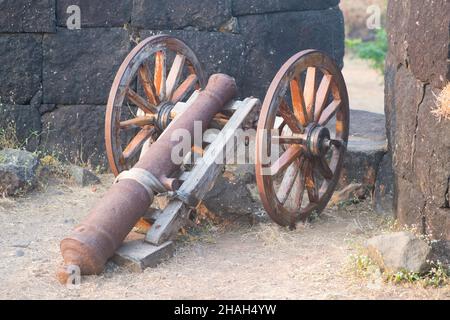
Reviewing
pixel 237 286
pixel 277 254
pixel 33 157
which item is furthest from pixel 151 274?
pixel 33 157

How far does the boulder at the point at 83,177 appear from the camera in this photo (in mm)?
7242

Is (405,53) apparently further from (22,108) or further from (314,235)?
(22,108)

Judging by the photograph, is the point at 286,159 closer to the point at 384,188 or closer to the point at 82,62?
the point at 384,188

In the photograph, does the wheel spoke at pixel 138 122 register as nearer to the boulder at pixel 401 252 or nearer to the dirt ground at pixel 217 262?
the dirt ground at pixel 217 262

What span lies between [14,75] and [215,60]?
1.71 m

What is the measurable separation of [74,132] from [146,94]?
139cm

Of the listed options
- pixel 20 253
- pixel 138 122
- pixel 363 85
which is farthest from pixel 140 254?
pixel 363 85

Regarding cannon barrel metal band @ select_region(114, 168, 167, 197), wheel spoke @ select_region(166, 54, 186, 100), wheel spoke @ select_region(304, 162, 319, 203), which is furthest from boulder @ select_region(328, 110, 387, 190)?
cannon barrel metal band @ select_region(114, 168, 167, 197)

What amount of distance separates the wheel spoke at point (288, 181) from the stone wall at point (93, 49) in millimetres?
1762

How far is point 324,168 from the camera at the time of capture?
6.34m

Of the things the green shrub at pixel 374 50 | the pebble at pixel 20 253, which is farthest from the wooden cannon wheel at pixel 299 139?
the green shrub at pixel 374 50

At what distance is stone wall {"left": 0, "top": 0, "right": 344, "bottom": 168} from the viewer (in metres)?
7.45

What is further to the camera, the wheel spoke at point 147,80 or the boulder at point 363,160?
the boulder at point 363,160

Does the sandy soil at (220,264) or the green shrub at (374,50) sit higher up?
the sandy soil at (220,264)
